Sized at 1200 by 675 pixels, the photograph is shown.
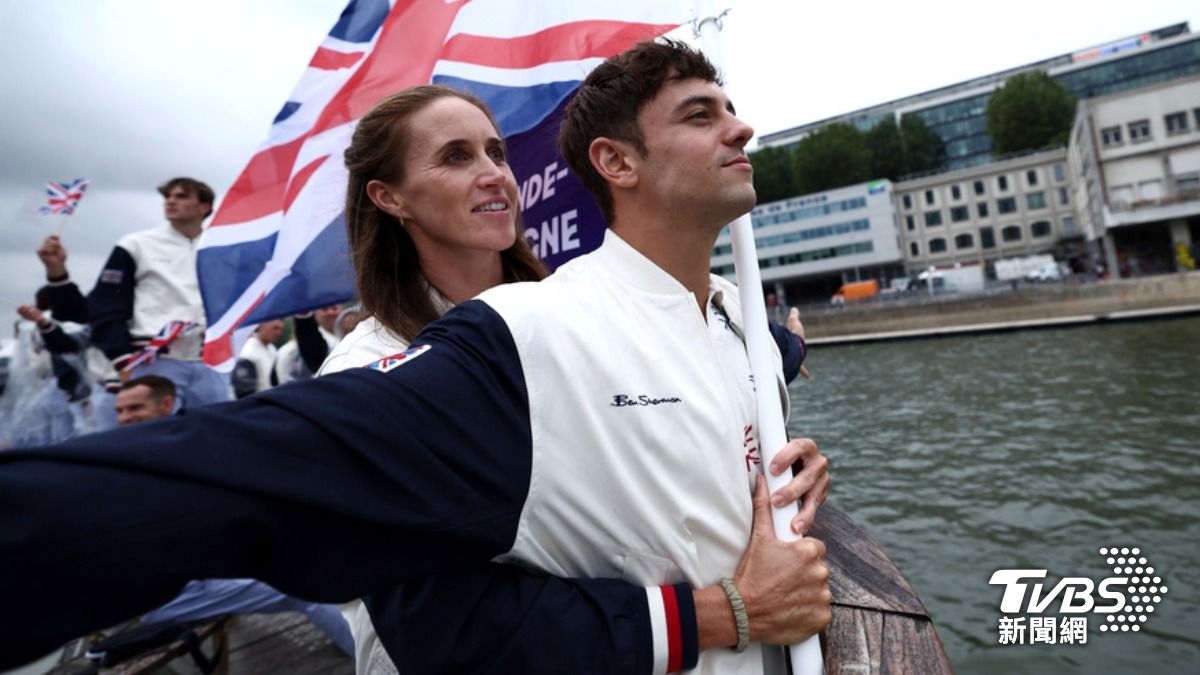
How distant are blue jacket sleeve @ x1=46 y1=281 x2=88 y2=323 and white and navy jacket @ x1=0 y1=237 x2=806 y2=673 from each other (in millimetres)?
4309

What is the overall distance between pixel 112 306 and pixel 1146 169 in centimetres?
5419

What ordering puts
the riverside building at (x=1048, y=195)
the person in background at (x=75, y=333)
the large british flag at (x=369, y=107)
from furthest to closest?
the riverside building at (x=1048, y=195)
the person in background at (x=75, y=333)
the large british flag at (x=369, y=107)

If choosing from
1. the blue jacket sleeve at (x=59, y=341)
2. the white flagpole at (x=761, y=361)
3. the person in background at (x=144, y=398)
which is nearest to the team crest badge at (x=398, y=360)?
the white flagpole at (x=761, y=361)

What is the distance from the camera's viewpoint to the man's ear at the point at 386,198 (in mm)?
2271

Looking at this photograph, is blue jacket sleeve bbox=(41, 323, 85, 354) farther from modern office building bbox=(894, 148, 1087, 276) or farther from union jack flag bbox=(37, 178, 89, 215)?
modern office building bbox=(894, 148, 1087, 276)

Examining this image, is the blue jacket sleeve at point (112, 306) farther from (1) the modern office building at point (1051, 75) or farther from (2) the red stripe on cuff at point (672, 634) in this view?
(1) the modern office building at point (1051, 75)

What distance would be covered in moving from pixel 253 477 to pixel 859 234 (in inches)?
2661

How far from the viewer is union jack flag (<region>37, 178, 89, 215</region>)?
4820 mm

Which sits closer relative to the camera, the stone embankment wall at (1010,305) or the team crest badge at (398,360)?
the team crest badge at (398,360)

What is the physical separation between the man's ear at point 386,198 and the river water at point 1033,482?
6118 millimetres

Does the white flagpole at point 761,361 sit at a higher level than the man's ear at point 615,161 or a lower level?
lower

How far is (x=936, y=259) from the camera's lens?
62094 mm

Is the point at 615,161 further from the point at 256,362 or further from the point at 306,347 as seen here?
the point at 256,362

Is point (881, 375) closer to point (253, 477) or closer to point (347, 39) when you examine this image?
point (347, 39)
